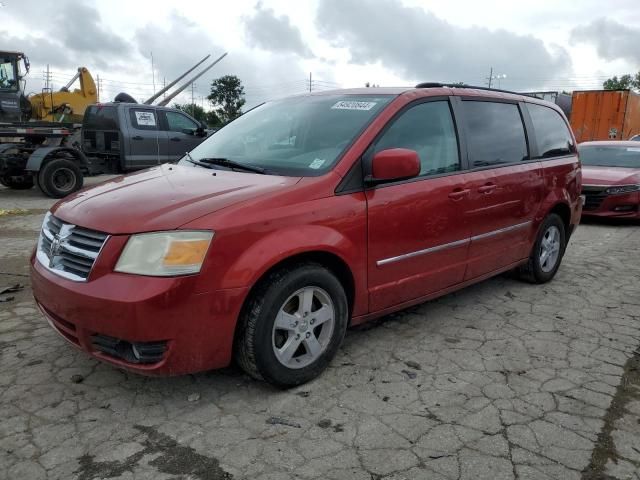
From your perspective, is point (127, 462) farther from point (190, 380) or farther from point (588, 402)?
point (588, 402)

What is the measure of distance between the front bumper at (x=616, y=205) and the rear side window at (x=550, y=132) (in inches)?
149

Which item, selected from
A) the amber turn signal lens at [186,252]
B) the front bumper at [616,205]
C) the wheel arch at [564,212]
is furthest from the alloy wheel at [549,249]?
the front bumper at [616,205]

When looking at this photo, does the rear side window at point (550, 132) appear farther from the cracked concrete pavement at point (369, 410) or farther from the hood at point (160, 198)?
the hood at point (160, 198)

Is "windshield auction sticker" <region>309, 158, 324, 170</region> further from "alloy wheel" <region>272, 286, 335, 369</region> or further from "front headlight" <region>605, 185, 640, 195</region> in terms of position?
"front headlight" <region>605, 185, 640, 195</region>

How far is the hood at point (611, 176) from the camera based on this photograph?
28.2ft

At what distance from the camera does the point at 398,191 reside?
3344mm

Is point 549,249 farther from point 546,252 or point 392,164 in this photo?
point 392,164

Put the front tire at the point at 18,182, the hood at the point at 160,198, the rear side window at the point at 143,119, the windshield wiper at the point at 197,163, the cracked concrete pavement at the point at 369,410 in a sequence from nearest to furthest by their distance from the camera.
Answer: the cracked concrete pavement at the point at 369,410
the hood at the point at 160,198
the windshield wiper at the point at 197,163
the front tire at the point at 18,182
the rear side window at the point at 143,119

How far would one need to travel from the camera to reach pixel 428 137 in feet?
12.1

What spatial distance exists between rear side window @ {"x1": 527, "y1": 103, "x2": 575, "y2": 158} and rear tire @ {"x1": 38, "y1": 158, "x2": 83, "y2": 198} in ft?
31.3

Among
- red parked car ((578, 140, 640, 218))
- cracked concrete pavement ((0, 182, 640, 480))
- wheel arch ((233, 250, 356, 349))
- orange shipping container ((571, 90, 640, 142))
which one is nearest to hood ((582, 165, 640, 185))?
red parked car ((578, 140, 640, 218))

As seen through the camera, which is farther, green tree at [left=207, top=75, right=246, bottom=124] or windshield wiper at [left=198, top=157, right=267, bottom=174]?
green tree at [left=207, top=75, right=246, bottom=124]

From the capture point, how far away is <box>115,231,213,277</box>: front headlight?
2521mm

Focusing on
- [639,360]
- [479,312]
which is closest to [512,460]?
[639,360]
